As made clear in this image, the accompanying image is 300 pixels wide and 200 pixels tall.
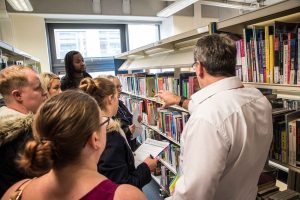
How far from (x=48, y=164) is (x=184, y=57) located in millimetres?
1776

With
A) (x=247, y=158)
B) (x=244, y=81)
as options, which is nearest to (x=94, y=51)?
(x=244, y=81)

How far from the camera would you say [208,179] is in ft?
3.06

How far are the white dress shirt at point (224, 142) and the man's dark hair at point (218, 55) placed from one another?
0.05 metres

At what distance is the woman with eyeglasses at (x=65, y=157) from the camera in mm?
704

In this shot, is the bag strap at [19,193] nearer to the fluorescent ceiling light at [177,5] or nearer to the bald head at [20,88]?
the bald head at [20,88]

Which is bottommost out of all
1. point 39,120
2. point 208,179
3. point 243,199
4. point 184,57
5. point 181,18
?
point 243,199

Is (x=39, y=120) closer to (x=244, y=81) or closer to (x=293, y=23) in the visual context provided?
(x=244, y=81)

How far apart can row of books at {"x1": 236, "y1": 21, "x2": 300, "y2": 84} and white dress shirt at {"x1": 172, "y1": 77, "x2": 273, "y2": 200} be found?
202 millimetres

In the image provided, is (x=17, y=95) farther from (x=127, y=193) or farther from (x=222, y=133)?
(x=222, y=133)

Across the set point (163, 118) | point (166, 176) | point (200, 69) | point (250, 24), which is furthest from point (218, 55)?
point (166, 176)

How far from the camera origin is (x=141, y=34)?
228 inches

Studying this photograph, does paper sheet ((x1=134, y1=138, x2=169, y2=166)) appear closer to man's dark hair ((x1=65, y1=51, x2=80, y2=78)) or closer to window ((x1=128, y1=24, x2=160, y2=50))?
man's dark hair ((x1=65, y1=51, x2=80, y2=78))

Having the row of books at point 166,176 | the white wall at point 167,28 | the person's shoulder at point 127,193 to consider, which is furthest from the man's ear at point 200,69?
the white wall at point 167,28

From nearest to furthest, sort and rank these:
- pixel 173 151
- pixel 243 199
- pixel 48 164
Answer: pixel 48 164 < pixel 243 199 < pixel 173 151
